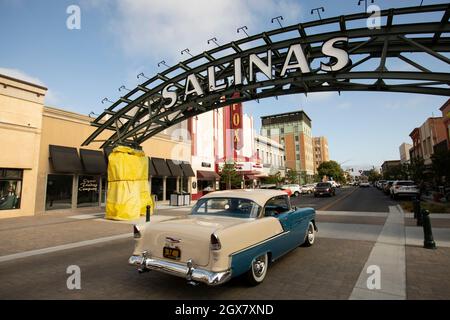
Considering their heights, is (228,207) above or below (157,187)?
below

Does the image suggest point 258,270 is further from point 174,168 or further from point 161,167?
point 174,168

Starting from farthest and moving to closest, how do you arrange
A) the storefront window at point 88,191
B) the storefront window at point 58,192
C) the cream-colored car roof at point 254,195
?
the storefront window at point 88,191 → the storefront window at point 58,192 → the cream-colored car roof at point 254,195

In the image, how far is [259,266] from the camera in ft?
15.5

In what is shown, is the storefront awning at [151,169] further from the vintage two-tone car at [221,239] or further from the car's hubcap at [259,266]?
the car's hubcap at [259,266]

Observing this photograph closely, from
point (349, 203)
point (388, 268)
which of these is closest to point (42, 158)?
point (388, 268)

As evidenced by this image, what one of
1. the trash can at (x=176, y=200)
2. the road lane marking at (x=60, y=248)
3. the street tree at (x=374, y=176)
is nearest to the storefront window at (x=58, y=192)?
the trash can at (x=176, y=200)

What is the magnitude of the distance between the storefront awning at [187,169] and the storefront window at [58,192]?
11.1 metres

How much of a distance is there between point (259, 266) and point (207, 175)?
86.5 feet

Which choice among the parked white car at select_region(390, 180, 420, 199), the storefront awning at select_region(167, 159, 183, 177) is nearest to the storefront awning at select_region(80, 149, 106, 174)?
the storefront awning at select_region(167, 159, 183, 177)

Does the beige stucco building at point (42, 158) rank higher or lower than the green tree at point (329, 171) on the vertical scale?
lower

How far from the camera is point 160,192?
25062 millimetres

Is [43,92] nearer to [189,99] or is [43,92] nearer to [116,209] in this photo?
[116,209]

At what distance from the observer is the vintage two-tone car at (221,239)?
3902 mm
